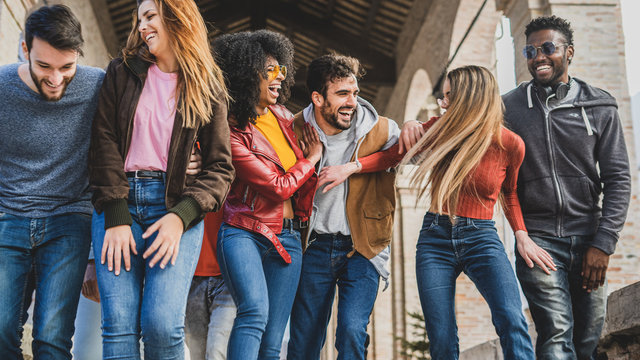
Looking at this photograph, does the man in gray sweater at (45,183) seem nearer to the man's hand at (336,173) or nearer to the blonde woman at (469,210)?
the man's hand at (336,173)

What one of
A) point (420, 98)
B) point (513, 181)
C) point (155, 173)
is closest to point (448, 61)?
point (420, 98)

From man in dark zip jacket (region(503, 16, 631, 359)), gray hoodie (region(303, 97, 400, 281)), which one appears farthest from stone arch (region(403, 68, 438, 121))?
gray hoodie (region(303, 97, 400, 281))

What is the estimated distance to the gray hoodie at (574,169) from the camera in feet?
10.9

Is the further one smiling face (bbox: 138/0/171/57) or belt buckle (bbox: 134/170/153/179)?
smiling face (bbox: 138/0/171/57)

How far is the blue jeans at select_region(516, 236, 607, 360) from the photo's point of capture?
3.15m

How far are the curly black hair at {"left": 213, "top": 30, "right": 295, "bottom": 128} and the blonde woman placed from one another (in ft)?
2.46

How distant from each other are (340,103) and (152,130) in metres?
1.09

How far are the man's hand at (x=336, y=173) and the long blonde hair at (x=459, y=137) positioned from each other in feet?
0.79

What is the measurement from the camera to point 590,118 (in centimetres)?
344

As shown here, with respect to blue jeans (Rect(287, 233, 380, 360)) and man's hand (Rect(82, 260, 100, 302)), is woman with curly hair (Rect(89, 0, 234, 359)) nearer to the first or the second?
man's hand (Rect(82, 260, 100, 302))

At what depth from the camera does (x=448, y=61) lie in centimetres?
943

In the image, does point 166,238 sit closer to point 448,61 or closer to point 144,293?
point 144,293

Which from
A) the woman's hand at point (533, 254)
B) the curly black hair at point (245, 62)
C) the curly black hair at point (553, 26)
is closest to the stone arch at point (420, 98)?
the curly black hair at point (553, 26)

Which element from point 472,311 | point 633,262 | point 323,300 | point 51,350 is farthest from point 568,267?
point 472,311
